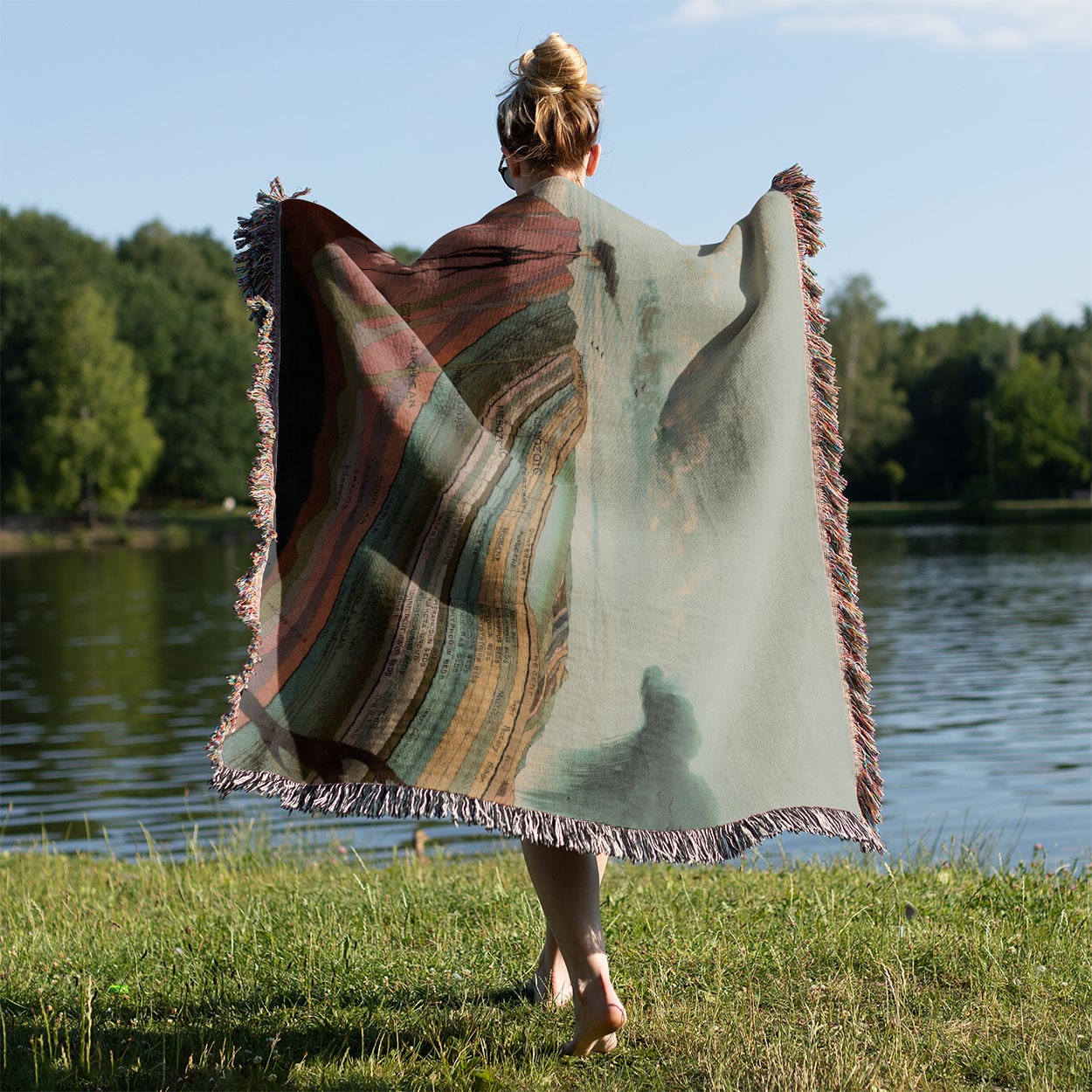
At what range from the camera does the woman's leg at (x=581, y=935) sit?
8.95 ft

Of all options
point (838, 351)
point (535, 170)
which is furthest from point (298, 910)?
point (838, 351)

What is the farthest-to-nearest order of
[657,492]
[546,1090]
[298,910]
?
[298,910] < [657,492] < [546,1090]

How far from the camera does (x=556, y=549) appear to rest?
2885 millimetres

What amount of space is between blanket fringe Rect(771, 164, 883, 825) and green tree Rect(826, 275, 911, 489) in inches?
2361

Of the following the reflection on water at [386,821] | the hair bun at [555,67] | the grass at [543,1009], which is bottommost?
the reflection on water at [386,821]

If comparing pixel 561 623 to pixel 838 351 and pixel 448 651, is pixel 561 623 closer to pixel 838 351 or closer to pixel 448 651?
pixel 448 651

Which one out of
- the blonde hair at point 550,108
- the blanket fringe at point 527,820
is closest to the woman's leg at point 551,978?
the blanket fringe at point 527,820

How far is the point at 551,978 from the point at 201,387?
55.1 m

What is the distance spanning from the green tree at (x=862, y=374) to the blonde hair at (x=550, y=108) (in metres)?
60.2

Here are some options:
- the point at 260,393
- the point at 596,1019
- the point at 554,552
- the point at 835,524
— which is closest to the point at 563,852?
the point at 596,1019

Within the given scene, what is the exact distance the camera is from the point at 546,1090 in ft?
8.45

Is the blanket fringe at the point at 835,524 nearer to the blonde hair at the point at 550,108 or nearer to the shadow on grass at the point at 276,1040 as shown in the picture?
the blonde hair at the point at 550,108

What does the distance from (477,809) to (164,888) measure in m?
2.64

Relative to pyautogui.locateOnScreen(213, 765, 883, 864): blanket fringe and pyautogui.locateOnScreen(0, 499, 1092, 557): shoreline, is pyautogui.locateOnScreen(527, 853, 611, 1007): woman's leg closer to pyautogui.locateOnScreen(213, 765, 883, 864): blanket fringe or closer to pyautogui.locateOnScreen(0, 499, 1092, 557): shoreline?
pyautogui.locateOnScreen(213, 765, 883, 864): blanket fringe
